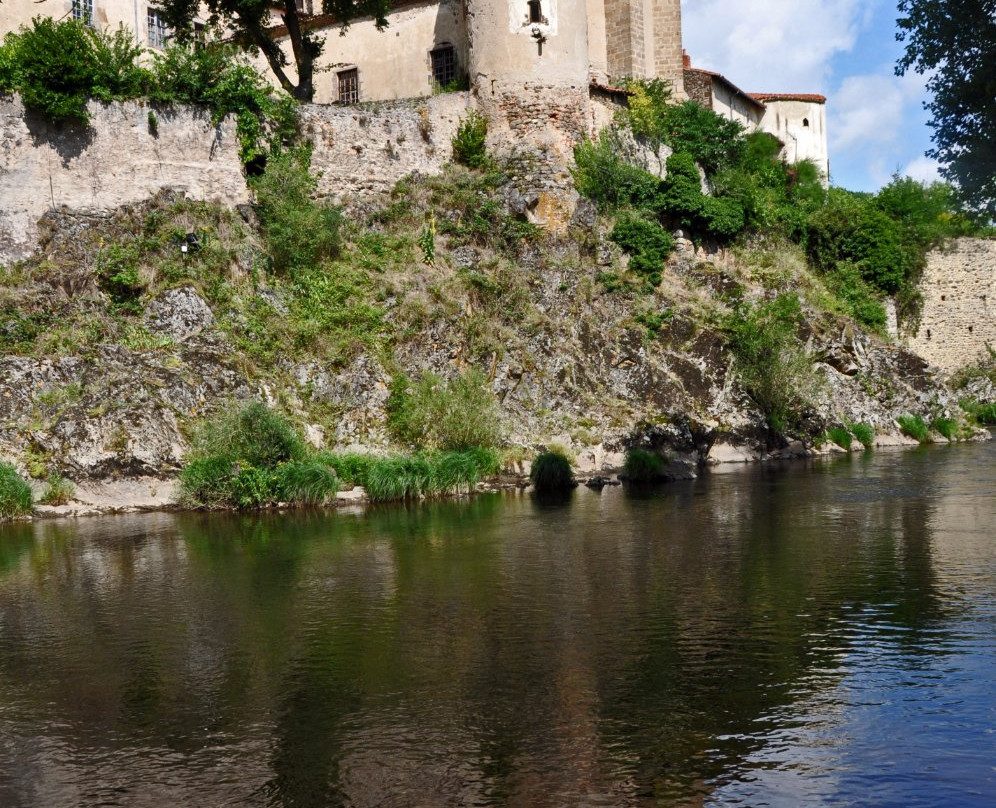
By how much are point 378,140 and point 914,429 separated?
19643 millimetres

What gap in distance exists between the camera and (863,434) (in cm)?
3547

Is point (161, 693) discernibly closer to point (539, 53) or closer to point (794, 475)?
point (794, 475)

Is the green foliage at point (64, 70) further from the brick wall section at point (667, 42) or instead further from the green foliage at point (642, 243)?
the brick wall section at point (667, 42)

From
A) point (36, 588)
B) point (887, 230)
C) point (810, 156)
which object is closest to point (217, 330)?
point (36, 588)

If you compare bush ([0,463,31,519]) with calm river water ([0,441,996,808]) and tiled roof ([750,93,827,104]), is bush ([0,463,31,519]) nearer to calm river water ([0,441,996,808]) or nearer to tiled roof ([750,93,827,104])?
calm river water ([0,441,996,808])

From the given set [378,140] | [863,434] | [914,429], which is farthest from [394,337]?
[914,429]

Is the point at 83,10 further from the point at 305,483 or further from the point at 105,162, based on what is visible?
the point at 305,483

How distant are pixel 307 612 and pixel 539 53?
25.9m

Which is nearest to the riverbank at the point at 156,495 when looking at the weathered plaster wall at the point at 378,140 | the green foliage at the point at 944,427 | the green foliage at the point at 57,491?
the green foliage at the point at 57,491

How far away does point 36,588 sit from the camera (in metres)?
15.9

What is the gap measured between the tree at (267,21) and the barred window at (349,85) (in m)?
3.67

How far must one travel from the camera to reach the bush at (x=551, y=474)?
27.0 meters

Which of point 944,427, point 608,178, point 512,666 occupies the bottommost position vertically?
point 512,666

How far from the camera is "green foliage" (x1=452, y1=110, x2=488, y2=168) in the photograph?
117ft
